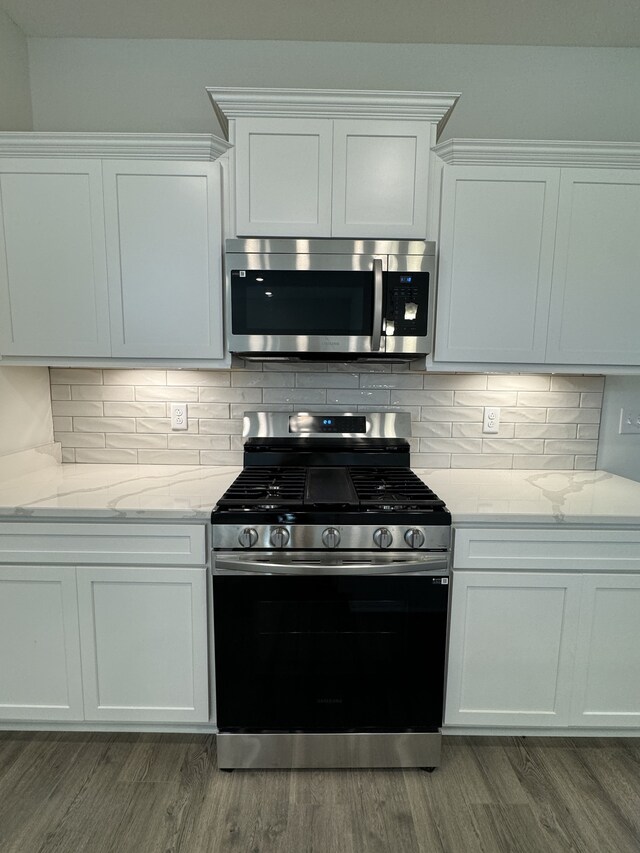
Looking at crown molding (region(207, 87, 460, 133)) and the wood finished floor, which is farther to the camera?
crown molding (region(207, 87, 460, 133))

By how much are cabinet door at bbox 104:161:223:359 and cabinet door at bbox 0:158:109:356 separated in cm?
7

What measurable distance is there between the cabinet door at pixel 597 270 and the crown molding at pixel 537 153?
0.12ft

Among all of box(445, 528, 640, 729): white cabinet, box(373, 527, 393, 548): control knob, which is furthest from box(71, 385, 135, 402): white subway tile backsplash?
box(445, 528, 640, 729): white cabinet

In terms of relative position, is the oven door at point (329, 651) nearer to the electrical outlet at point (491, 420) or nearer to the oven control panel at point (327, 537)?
the oven control panel at point (327, 537)

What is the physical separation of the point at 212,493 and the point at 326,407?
72 cm

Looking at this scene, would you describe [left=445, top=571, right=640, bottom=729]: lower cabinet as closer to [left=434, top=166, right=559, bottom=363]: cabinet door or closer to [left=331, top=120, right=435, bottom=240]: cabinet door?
[left=434, top=166, right=559, bottom=363]: cabinet door

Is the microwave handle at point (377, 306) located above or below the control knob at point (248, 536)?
above

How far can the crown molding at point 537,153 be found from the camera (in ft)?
5.75

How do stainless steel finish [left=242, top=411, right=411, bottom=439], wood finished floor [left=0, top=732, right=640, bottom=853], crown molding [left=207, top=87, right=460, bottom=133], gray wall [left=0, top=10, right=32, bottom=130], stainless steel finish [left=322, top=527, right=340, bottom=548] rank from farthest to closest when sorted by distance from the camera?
1. stainless steel finish [left=242, top=411, right=411, bottom=439]
2. gray wall [left=0, top=10, right=32, bottom=130]
3. crown molding [left=207, top=87, right=460, bottom=133]
4. stainless steel finish [left=322, top=527, right=340, bottom=548]
5. wood finished floor [left=0, top=732, right=640, bottom=853]

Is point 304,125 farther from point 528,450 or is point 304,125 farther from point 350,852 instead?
point 350,852

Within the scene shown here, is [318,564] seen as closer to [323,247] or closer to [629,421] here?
[323,247]

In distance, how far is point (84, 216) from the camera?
1.81m

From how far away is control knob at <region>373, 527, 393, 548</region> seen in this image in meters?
1.59

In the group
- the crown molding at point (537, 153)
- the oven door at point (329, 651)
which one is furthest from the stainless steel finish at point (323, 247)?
the oven door at point (329, 651)
